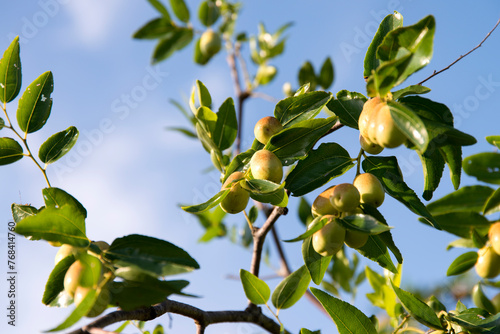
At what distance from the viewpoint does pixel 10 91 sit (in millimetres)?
1318

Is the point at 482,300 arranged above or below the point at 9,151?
below

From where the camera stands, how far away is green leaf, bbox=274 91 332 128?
1215mm

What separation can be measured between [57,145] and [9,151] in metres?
0.12

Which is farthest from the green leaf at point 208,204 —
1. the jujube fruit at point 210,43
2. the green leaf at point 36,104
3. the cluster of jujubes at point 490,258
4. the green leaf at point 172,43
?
the jujube fruit at point 210,43

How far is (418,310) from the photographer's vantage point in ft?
3.98

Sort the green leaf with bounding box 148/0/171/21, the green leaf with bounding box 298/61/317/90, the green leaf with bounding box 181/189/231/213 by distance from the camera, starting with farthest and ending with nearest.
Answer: the green leaf with bounding box 298/61/317/90
the green leaf with bounding box 148/0/171/21
the green leaf with bounding box 181/189/231/213

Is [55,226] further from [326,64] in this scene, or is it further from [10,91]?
[326,64]

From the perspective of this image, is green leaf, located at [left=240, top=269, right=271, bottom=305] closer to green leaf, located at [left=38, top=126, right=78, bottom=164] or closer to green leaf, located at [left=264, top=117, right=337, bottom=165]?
green leaf, located at [left=264, top=117, right=337, bottom=165]

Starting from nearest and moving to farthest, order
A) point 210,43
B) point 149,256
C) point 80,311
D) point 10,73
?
point 80,311, point 149,256, point 10,73, point 210,43

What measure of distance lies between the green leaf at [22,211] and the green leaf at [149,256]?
0.34m

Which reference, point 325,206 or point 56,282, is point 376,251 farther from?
point 56,282

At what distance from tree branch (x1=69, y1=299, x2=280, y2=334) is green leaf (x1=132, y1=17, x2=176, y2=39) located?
1442mm

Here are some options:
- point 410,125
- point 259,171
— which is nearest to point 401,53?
point 410,125

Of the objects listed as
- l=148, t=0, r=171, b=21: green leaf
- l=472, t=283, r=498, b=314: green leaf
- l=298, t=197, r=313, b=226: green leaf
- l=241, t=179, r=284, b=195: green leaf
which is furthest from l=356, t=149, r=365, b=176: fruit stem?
l=148, t=0, r=171, b=21: green leaf
